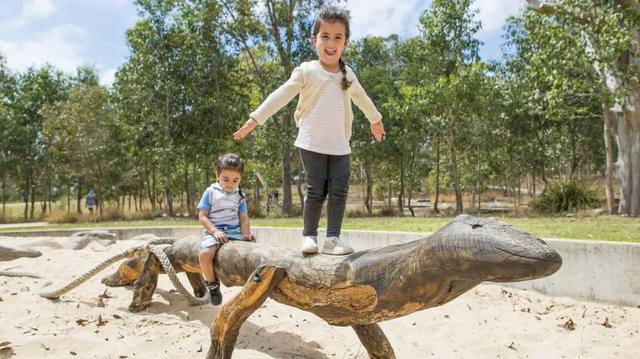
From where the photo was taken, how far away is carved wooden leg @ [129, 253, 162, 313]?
5328 mm

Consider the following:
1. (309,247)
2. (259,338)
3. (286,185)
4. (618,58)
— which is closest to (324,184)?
(309,247)

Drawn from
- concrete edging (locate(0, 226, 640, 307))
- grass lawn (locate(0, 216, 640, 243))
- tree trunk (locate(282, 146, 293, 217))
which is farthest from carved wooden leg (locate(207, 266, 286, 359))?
tree trunk (locate(282, 146, 293, 217))

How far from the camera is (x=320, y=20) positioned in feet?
10.5

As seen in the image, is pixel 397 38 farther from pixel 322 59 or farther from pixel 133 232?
pixel 322 59

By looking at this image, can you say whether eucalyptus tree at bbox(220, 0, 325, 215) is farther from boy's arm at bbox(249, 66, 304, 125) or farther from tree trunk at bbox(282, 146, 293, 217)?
boy's arm at bbox(249, 66, 304, 125)

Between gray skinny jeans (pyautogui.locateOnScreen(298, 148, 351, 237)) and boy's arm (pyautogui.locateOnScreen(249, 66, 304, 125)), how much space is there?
0.35 m

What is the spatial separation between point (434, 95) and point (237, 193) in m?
16.0

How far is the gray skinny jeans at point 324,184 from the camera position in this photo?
3.34 meters

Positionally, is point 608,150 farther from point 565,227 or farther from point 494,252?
point 494,252

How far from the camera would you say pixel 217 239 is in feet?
13.2

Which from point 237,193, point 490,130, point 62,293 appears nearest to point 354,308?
point 237,193

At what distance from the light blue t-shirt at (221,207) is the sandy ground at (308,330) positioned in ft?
3.82

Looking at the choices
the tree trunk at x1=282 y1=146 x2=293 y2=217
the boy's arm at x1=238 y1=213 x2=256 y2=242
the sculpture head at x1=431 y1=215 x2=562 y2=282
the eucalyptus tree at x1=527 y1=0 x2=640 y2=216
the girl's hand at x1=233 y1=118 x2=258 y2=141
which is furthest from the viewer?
the tree trunk at x1=282 y1=146 x2=293 y2=217

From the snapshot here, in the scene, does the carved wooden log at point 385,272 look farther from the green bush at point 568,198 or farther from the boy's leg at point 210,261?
the green bush at point 568,198
